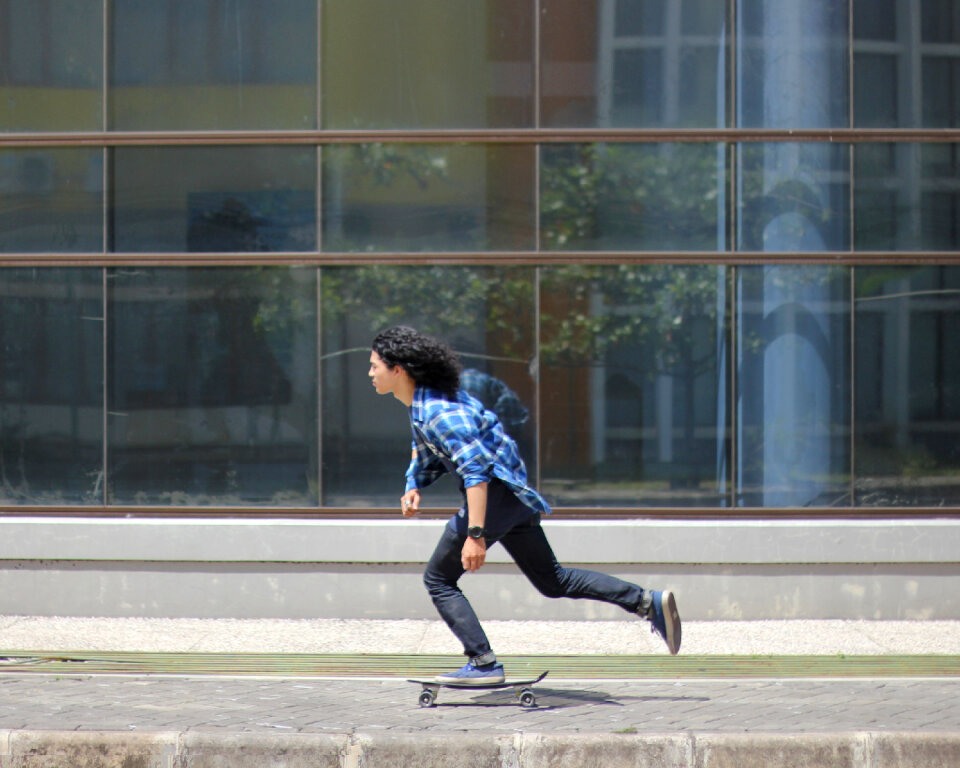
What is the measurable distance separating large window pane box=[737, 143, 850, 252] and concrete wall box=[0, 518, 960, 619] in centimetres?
201

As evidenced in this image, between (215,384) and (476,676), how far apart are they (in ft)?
13.9

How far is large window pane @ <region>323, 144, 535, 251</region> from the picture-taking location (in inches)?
373

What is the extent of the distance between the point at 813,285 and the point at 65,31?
5.70 meters

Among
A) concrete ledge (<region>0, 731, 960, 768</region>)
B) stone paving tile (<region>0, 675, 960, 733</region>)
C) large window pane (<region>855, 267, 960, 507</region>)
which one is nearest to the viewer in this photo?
concrete ledge (<region>0, 731, 960, 768</region>)

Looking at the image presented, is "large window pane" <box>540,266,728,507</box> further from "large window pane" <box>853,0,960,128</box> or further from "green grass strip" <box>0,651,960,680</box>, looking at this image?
"green grass strip" <box>0,651,960,680</box>

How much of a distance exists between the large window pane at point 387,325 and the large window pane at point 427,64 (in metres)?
1.13

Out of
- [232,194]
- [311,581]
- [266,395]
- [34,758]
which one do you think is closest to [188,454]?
[266,395]

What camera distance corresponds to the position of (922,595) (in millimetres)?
9156

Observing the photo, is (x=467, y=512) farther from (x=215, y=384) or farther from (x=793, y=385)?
(x=793, y=385)

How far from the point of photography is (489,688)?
19.6ft

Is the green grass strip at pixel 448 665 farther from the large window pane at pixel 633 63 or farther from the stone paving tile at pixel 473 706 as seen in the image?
the large window pane at pixel 633 63

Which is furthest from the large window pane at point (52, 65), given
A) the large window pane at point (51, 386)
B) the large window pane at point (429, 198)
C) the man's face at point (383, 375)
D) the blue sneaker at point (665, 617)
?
the blue sneaker at point (665, 617)

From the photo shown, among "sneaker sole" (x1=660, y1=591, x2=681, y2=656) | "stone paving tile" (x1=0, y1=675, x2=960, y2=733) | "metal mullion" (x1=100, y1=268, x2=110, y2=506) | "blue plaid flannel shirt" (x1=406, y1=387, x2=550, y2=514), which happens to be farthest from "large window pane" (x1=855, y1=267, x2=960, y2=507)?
"metal mullion" (x1=100, y1=268, x2=110, y2=506)

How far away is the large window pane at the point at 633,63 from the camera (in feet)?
31.1
